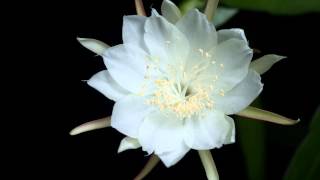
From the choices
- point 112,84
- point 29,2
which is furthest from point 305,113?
point 29,2

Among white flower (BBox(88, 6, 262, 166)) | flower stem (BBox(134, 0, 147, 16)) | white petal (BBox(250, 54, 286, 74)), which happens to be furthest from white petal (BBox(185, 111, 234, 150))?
flower stem (BBox(134, 0, 147, 16))

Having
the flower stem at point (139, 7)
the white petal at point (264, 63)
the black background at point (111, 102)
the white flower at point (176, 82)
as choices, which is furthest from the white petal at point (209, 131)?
the black background at point (111, 102)

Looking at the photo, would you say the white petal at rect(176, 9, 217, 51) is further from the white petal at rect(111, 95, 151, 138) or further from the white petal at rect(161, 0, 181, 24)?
the white petal at rect(111, 95, 151, 138)

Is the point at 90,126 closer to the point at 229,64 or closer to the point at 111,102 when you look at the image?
the point at 229,64

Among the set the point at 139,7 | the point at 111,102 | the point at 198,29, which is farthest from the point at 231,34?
the point at 111,102

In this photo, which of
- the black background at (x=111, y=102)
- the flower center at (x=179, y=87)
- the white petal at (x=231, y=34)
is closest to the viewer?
the white petal at (x=231, y=34)

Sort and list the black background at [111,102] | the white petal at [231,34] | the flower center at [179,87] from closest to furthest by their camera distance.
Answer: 1. the white petal at [231,34]
2. the flower center at [179,87]
3. the black background at [111,102]

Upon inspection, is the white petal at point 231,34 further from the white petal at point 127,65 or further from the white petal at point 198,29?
the white petal at point 127,65
